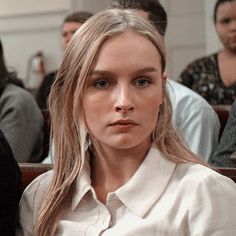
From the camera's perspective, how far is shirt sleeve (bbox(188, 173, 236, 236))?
119cm

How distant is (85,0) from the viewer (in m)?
4.64

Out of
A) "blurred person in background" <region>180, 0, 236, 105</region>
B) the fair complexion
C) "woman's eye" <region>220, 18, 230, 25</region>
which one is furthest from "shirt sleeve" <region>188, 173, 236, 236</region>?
the fair complexion

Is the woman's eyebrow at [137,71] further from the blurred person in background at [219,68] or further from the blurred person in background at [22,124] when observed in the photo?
the blurred person in background at [219,68]

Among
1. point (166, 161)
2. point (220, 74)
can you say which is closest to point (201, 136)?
point (220, 74)

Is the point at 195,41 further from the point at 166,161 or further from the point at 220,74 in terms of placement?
the point at 166,161

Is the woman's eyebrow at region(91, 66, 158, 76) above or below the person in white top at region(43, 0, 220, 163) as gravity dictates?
above

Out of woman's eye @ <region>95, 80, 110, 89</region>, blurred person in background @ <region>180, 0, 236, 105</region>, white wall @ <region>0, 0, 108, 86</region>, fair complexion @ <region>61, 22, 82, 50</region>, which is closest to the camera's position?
woman's eye @ <region>95, 80, 110, 89</region>

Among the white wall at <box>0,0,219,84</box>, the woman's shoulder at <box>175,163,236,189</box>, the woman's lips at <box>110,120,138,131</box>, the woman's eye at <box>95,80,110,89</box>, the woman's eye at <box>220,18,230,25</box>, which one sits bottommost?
the white wall at <box>0,0,219,84</box>

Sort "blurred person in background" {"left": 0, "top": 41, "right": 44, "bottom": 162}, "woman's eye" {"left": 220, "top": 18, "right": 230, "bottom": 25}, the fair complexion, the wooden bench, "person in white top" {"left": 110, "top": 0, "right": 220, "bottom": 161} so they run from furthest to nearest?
the fair complexion, "woman's eye" {"left": 220, "top": 18, "right": 230, "bottom": 25}, "blurred person in background" {"left": 0, "top": 41, "right": 44, "bottom": 162}, "person in white top" {"left": 110, "top": 0, "right": 220, "bottom": 161}, the wooden bench

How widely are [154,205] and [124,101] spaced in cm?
21

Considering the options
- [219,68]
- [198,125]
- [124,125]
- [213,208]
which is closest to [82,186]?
[124,125]

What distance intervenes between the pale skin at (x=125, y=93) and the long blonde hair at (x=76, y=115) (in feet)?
0.08

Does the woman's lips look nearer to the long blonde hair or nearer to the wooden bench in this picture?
the long blonde hair

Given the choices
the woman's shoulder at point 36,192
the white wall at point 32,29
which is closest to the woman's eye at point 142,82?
the woman's shoulder at point 36,192
